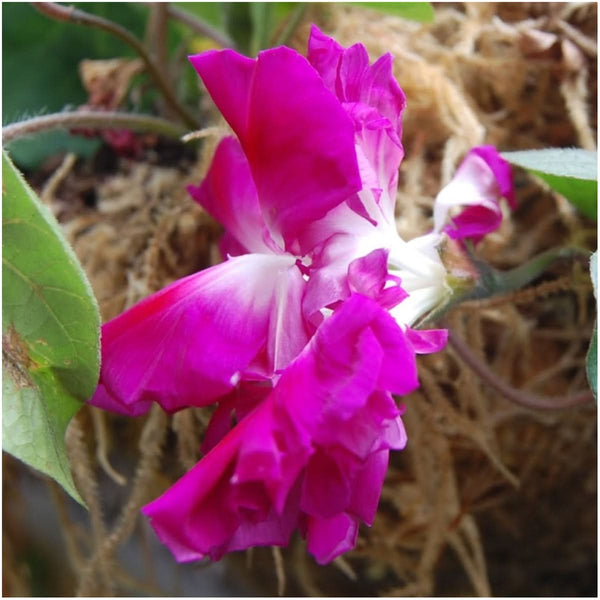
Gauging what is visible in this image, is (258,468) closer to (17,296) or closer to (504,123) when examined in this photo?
(17,296)

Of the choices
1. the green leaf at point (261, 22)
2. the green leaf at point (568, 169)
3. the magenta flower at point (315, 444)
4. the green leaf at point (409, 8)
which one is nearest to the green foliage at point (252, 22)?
the green leaf at point (261, 22)

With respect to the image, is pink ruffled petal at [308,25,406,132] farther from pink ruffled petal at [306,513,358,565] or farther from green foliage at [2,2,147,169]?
green foliage at [2,2,147,169]

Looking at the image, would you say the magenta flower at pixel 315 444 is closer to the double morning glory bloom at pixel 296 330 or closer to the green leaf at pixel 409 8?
the double morning glory bloom at pixel 296 330

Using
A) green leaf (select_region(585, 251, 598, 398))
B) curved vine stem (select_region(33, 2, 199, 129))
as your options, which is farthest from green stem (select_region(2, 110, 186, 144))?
Answer: green leaf (select_region(585, 251, 598, 398))

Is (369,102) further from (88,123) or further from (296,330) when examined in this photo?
(88,123)

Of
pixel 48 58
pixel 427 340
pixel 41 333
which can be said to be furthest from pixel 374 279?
pixel 48 58

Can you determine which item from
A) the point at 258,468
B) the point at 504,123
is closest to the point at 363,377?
the point at 258,468
